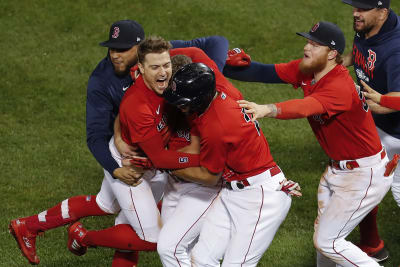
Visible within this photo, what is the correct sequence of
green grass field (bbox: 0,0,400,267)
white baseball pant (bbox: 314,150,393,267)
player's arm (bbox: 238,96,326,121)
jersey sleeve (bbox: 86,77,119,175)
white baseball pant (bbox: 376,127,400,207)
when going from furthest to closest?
green grass field (bbox: 0,0,400,267)
white baseball pant (bbox: 376,127,400,207)
jersey sleeve (bbox: 86,77,119,175)
white baseball pant (bbox: 314,150,393,267)
player's arm (bbox: 238,96,326,121)

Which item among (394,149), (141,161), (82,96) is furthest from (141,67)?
(82,96)

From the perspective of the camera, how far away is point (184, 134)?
259 inches

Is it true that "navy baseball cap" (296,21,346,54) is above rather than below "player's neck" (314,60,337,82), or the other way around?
above

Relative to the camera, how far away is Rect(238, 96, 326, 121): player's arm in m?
5.84

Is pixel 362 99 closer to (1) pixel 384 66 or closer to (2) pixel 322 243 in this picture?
(1) pixel 384 66

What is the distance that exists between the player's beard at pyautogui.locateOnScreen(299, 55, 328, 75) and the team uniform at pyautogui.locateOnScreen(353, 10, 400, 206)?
116 centimetres

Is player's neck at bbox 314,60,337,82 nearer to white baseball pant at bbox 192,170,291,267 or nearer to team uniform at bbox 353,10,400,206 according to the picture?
white baseball pant at bbox 192,170,291,267

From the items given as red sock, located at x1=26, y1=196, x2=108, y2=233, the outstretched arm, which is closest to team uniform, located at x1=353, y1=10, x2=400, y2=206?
the outstretched arm

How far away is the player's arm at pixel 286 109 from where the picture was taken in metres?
5.84

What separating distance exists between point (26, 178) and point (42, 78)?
3.49 meters

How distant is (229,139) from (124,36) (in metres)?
1.65

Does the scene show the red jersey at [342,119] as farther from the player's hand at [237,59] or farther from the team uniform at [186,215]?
the player's hand at [237,59]

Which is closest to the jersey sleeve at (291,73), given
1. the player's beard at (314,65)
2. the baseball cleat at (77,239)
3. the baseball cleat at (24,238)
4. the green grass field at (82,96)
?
the player's beard at (314,65)

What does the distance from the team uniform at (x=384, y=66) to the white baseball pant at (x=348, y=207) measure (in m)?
1.11
